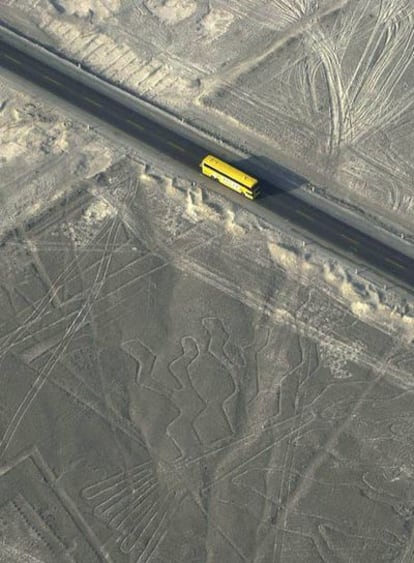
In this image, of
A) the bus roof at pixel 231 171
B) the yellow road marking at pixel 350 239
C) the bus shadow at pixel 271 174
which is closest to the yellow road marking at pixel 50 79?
the bus roof at pixel 231 171

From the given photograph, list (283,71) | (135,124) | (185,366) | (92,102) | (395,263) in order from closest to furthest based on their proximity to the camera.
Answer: (185,366)
(395,263)
(135,124)
(92,102)
(283,71)

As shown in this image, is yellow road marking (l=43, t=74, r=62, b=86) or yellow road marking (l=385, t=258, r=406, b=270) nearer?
yellow road marking (l=385, t=258, r=406, b=270)

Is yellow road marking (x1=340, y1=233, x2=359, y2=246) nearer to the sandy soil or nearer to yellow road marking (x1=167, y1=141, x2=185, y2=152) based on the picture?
the sandy soil

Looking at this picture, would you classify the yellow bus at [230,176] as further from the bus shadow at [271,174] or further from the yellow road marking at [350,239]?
the yellow road marking at [350,239]

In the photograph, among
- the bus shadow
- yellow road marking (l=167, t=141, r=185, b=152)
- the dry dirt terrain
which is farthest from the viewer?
yellow road marking (l=167, t=141, r=185, b=152)

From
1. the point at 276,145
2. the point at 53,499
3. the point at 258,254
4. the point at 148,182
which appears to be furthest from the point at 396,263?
the point at 53,499

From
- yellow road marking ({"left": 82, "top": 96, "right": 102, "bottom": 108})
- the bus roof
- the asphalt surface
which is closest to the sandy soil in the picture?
the asphalt surface

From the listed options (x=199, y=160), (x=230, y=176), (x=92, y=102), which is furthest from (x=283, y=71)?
(x=92, y=102)

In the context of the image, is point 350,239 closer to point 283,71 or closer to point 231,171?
point 231,171
